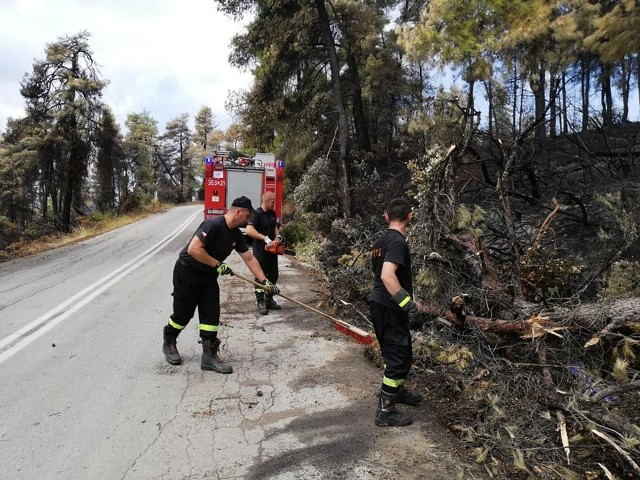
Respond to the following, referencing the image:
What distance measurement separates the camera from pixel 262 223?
23.2 ft

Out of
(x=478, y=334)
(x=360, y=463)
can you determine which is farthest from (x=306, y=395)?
(x=478, y=334)

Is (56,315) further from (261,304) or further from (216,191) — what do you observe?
(216,191)

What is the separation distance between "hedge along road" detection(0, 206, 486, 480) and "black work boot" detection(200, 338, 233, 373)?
0.25 feet

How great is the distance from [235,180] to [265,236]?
7.48m

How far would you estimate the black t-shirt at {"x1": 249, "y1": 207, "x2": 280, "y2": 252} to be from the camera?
23.0ft

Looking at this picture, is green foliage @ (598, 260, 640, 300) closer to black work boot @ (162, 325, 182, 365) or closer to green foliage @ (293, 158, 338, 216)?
black work boot @ (162, 325, 182, 365)

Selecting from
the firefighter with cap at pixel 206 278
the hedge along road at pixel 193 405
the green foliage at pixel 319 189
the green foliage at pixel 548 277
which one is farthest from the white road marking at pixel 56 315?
the green foliage at pixel 319 189

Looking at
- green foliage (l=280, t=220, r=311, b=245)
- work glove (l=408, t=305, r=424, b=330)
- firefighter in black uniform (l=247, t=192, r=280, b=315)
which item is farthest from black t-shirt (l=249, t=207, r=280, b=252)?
green foliage (l=280, t=220, r=311, b=245)

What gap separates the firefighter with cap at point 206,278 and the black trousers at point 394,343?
1.62 m

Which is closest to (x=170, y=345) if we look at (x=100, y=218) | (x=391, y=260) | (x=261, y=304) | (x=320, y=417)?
(x=320, y=417)

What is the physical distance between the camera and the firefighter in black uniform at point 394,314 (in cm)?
350

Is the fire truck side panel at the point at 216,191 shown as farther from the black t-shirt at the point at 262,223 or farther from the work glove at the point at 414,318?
the work glove at the point at 414,318

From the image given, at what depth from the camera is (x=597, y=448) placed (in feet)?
9.48

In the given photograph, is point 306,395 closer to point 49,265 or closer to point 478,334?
point 478,334
